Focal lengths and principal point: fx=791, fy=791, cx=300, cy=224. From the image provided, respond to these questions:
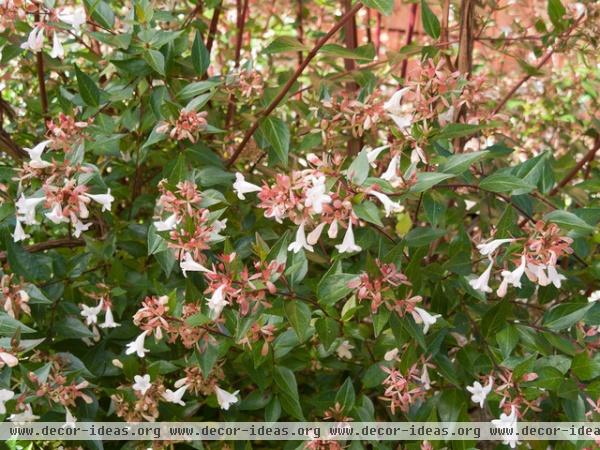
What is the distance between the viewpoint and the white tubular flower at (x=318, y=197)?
43.7 inches

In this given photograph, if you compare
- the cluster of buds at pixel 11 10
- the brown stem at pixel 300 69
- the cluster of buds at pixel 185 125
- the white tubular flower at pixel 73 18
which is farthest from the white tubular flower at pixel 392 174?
the cluster of buds at pixel 11 10

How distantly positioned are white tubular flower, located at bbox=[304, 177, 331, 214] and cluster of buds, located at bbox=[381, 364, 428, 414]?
0.37m

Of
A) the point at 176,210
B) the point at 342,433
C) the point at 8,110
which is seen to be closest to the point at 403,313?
the point at 342,433

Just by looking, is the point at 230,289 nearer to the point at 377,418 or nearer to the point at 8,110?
the point at 377,418

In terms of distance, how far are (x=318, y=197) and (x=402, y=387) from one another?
42cm

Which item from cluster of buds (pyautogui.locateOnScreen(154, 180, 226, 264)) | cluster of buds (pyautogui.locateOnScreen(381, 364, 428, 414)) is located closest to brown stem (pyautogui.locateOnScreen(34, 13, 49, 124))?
cluster of buds (pyautogui.locateOnScreen(154, 180, 226, 264))

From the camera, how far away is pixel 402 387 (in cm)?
134

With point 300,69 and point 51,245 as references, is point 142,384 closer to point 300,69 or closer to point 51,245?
point 51,245

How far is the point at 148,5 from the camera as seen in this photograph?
1544 millimetres

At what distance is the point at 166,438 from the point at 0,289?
1.37 feet

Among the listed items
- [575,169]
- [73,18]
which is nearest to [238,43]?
[73,18]

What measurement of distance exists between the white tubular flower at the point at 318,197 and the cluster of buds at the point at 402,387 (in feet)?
1.22

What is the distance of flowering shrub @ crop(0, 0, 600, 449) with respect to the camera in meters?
1.26

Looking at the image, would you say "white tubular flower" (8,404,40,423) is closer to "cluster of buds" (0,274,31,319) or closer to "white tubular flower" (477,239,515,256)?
"cluster of buds" (0,274,31,319)
